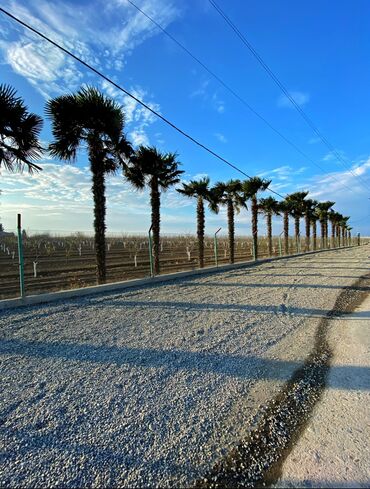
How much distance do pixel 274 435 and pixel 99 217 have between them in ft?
26.6

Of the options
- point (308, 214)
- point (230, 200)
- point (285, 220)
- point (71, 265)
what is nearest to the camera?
point (230, 200)

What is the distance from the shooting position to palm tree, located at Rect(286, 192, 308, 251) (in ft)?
109

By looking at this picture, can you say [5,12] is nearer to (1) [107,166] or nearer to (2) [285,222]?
(1) [107,166]

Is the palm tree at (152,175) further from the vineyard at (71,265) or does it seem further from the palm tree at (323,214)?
the palm tree at (323,214)

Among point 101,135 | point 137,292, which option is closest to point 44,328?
point 137,292

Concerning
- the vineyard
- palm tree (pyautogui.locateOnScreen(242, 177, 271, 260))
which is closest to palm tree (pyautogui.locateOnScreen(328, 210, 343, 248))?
the vineyard

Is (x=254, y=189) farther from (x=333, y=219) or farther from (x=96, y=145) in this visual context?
(x=333, y=219)

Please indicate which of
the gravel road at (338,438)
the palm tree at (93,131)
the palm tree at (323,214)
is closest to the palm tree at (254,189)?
the palm tree at (93,131)

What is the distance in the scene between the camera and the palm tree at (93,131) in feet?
29.9

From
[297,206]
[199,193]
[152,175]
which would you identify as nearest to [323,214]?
[297,206]

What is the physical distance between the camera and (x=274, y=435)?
2379 millimetres

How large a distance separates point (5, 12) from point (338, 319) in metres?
8.09

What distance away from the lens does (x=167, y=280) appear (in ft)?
33.8

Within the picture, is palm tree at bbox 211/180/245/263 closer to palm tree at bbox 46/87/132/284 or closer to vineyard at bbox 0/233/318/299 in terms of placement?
vineyard at bbox 0/233/318/299
